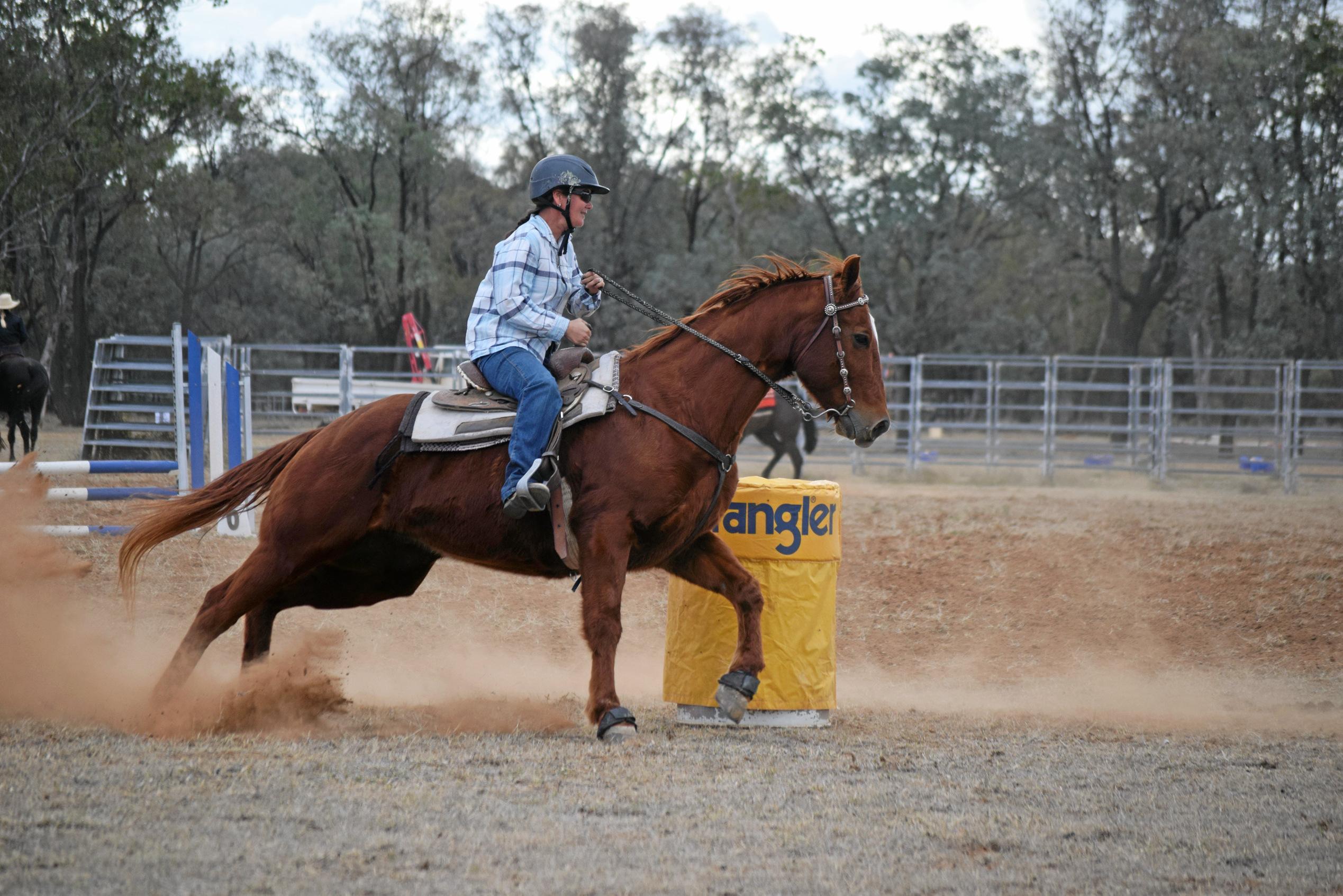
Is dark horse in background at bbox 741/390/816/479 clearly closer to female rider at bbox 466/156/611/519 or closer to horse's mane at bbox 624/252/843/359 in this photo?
horse's mane at bbox 624/252/843/359

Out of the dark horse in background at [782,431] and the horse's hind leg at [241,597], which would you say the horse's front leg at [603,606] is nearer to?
the horse's hind leg at [241,597]

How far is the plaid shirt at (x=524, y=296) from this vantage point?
5539 millimetres

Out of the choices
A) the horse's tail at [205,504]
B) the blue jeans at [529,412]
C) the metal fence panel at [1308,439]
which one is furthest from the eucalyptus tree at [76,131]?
the metal fence panel at [1308,439]

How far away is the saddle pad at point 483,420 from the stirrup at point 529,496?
1.06 ft

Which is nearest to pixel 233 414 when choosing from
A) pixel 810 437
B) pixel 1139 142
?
pixel 810 437

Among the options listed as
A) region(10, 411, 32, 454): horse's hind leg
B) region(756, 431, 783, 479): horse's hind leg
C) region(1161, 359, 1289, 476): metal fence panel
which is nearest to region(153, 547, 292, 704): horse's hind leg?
region(10, 411, 32, 454): horse's hind leg

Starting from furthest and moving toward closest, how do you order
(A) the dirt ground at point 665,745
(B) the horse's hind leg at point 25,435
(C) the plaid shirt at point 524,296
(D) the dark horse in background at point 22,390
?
(D) the dark horse in background at point 22,390 < (B) the horse's hind leg at point 25,435 < (C) the plaid shirt at point 524,296 < (A) the dirt ground at point 665,745

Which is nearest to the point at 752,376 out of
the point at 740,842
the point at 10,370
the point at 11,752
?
the point at 740,842

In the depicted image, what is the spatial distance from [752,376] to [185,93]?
28.5 meters

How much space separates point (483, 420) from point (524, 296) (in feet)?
2.06

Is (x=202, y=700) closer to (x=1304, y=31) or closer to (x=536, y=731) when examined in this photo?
(x=536, y=731)

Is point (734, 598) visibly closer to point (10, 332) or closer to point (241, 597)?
point (241, 597)

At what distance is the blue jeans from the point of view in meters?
5.35

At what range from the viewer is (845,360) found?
223 inches
